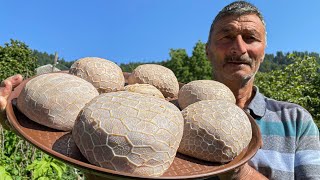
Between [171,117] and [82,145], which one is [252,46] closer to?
[171,117]

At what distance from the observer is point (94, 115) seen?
1.42 m

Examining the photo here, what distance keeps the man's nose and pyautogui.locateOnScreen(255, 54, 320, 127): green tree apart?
12.4m

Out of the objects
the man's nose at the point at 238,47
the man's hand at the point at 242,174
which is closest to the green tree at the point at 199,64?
the man's nose at the point at 238,47

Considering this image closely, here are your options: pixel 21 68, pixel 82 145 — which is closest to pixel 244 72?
pixel 82 145

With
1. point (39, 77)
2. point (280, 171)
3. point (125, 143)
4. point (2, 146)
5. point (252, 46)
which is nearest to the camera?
point (125, 143)

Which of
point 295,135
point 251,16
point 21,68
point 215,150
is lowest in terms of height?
point 21,68

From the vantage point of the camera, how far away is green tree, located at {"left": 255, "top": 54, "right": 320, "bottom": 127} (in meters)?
15.0

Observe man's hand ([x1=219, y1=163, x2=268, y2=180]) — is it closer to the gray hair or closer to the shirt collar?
the shirt collar

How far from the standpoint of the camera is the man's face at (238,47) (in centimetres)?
272

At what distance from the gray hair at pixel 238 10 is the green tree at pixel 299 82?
12.2m

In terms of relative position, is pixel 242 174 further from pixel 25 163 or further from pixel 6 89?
pixel 25 163

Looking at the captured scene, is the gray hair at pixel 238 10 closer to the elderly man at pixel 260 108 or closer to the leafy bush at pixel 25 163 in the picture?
the elderly man at pixel 260 108

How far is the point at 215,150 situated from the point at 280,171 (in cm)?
117

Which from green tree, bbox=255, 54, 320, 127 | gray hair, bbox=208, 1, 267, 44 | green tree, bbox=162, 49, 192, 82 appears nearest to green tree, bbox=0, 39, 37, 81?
green tree, bbox=162, 49, 192, 82
